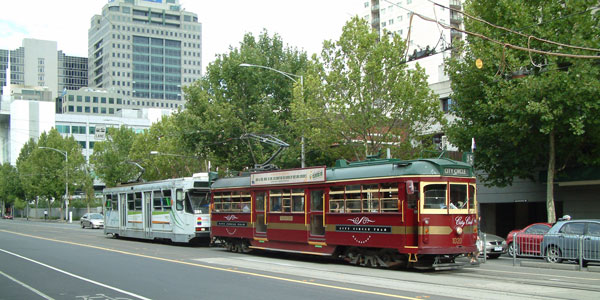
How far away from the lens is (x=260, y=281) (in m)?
13.5

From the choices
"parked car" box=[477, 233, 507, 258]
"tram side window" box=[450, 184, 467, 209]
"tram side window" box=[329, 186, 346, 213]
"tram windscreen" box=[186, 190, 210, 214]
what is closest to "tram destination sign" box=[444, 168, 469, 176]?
"tram side window" box=[450, 184, 467, 209]

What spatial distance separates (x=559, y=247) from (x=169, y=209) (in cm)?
1673

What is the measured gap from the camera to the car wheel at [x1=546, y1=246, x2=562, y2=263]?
18.4 m

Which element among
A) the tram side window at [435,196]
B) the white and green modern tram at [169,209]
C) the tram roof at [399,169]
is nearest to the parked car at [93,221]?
the white and green modern tram at [169,209]

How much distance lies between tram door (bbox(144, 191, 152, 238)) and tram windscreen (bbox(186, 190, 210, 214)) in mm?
3605

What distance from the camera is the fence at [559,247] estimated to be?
55.7 feet

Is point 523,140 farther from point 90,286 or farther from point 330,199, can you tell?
point 90,286

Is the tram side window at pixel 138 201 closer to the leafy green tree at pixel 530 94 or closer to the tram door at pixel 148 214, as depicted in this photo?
the tram door at pixel 148 214

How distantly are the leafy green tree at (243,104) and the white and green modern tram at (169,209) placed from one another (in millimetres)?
7721

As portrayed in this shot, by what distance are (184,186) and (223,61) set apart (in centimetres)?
1408

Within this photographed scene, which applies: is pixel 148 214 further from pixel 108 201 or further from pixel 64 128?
pixel 64 128

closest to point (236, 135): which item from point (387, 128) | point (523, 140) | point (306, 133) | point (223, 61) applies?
point (223, 61)

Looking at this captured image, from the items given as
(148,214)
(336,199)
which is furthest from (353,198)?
(148,214)

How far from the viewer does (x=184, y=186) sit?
2647 centimetres
